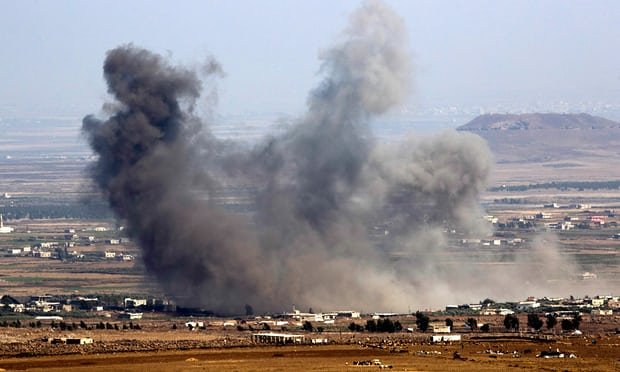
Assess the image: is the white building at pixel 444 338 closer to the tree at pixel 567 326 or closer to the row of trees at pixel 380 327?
the row of trees at pixel 380 327

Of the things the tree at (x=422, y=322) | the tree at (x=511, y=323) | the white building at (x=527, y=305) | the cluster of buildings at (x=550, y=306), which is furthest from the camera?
the white building at (x=527, y=305)

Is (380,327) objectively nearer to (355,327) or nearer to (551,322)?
(355,327)

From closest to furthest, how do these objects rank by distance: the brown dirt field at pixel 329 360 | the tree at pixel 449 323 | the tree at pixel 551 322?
the brown dirt field at pixel 329 360, the tree at pixel 551 322, the tree at pixel 449 323

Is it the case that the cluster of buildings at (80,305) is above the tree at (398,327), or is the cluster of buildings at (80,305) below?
above

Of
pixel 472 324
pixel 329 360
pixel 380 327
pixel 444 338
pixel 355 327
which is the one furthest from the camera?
pixel 355 327

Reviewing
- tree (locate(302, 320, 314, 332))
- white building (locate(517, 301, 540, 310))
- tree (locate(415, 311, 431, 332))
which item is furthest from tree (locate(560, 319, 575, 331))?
tree (locate(302, 320, 314, 332))

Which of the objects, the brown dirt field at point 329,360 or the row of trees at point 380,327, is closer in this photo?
the brown dirt field at point 329,360

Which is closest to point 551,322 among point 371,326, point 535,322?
point 535,322

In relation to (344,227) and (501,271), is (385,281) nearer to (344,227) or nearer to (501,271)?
(344,227)

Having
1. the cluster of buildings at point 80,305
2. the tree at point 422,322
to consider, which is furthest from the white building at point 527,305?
the cluster of buildings at point 80,305

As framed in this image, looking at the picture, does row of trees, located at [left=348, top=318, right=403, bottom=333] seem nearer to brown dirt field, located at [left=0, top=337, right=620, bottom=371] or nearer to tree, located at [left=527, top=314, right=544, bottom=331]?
tree, located at [left=527, top=314, right=544, bottom=331]

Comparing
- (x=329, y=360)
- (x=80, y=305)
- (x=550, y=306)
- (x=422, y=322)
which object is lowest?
(x=329, y=360)
